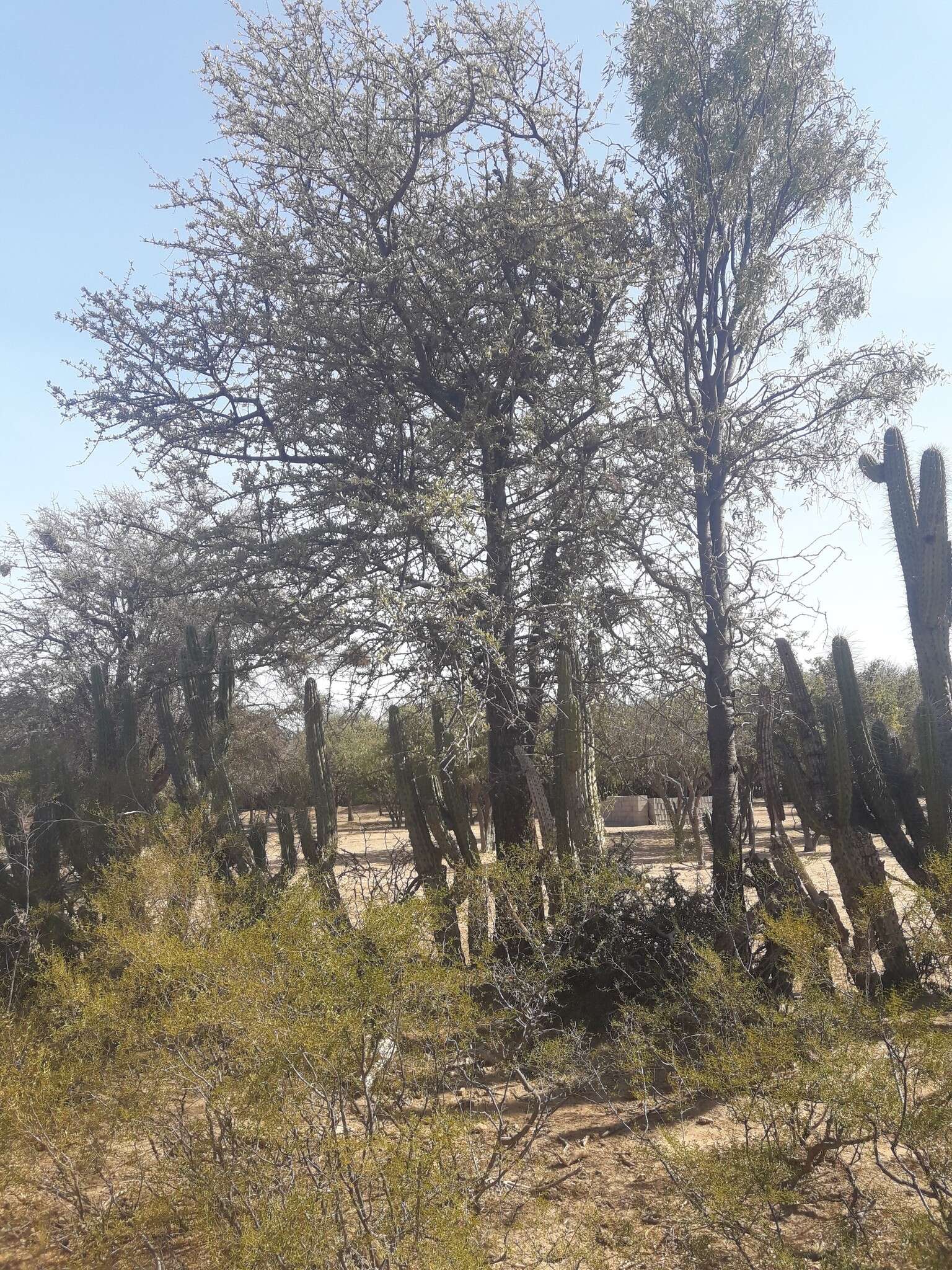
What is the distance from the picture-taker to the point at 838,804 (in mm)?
7469

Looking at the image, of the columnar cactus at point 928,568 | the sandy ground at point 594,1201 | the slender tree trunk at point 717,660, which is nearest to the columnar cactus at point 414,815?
the sandy ground at point 594,1201

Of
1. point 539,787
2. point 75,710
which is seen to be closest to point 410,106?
point 539,787

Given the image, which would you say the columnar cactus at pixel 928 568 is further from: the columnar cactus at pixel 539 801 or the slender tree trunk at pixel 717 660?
the columnar cactus at pixel 539 801

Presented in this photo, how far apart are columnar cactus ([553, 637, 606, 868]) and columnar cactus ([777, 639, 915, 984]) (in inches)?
70.0

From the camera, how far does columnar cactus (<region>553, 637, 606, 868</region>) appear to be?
25.1 feet

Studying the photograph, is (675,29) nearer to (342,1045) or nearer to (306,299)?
(306,299)

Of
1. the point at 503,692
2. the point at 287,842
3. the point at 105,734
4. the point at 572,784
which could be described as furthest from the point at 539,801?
the point at 105,734

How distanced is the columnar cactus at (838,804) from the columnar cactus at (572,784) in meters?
1.78

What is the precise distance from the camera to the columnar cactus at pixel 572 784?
7637 millimetres

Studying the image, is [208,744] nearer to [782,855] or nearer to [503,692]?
[503,692]

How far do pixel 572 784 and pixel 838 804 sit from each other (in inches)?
87.7

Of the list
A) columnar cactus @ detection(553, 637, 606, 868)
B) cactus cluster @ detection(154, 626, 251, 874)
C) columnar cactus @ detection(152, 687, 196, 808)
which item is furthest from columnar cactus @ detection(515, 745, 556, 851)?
columnar cactus @ detection(152, 687, 196, 808)

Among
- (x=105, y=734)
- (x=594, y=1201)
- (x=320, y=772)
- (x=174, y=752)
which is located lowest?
(x=594, y=1201)

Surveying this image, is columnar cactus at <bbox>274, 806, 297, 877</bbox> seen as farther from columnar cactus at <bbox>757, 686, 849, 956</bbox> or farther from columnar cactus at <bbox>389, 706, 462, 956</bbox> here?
columnar cactus at <bbox>757, 686, 849, 956</bbox>
